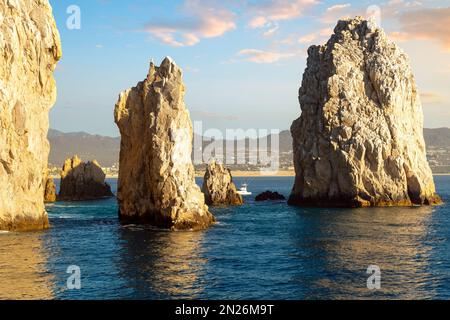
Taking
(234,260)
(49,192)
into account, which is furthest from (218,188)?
(234,260)

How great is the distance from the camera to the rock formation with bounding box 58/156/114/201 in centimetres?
13625

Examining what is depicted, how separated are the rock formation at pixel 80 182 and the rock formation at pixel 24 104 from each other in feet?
230

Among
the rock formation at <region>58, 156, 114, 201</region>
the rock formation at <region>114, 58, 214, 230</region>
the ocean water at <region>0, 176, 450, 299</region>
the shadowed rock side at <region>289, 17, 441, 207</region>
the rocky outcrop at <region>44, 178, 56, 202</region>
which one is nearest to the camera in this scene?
the ocean water at <region>0, 176, 450, 299</region>

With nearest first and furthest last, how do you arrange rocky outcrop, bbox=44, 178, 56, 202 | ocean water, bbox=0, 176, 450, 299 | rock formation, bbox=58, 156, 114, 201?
ocean water, bbox=0, 176, 450, 299
rocky outcrop, bbox=44, 178, 56, 202
rock formation, bbox=58, 156, 114, 201

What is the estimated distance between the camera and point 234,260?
46.0 metres

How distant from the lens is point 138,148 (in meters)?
73.8

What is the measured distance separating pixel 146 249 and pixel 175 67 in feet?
99.3

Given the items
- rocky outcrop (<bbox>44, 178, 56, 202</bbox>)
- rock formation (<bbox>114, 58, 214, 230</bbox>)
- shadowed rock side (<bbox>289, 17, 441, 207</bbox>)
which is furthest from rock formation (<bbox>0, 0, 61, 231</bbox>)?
rocky outcrop (<bbox>44, 178, 56, 202</bbox>)

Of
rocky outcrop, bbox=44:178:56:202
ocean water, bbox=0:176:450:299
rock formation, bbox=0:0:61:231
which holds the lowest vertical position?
ocean water, bbox=0:176:450:299

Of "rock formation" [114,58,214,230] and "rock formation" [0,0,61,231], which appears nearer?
"rock formation" [0,0,61,231]

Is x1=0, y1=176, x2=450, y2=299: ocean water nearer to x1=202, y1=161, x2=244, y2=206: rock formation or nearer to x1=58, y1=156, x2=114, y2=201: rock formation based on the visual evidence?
x1=202, y1=161, x2=244, y2=206: rock formation

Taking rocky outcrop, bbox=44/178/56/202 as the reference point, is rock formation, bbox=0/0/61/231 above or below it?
above

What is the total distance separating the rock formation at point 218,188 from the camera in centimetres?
11562

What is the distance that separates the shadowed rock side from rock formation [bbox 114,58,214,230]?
41.9 metres
